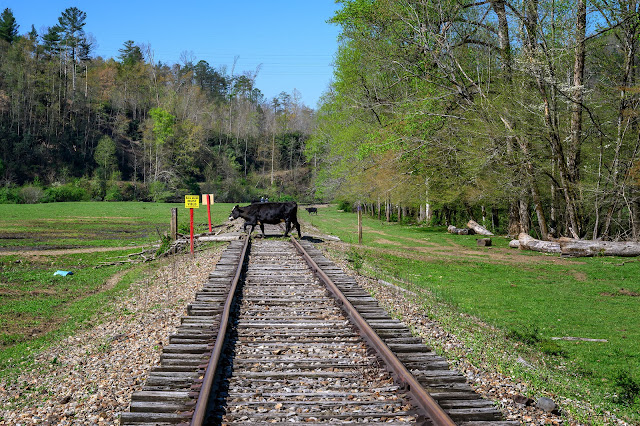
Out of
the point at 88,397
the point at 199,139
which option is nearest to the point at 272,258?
the point at 88,397

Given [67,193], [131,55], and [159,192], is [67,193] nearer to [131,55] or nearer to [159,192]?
[159,192]

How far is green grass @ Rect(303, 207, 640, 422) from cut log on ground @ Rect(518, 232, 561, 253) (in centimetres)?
58

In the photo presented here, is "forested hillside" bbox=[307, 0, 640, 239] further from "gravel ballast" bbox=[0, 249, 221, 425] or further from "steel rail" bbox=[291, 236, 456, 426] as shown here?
"gravel ballast" bbox=[0, 249, 221, 425]

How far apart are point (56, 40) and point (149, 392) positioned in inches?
4453

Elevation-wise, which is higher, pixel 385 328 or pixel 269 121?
pixel 269 121

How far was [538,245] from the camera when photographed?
24.3m

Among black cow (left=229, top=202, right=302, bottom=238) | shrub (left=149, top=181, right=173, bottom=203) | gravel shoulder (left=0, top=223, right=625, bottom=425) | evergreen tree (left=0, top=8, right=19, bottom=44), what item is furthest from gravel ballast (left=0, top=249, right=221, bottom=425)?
evergreen tree (left=0, top=8, right=19, bottom=44)

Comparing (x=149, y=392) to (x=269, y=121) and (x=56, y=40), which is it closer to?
(x=56, y=40)

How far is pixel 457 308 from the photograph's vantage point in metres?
11.8

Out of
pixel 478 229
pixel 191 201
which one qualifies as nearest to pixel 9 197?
pixel 191 201

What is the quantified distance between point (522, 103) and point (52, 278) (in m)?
19.0

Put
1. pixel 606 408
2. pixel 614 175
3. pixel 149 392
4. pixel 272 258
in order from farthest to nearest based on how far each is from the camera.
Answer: pixel 614 175
pixel 272 258
pixel 606 408
pixel 149 392

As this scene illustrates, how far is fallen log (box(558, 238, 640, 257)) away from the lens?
21.7 metres

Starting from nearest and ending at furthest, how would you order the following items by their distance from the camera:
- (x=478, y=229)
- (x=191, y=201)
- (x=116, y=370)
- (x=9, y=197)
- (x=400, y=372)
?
(x=400, y=372), (x=116, y=370), (x=191, y=201), (x=478, y=229), (x=9, y=197)
